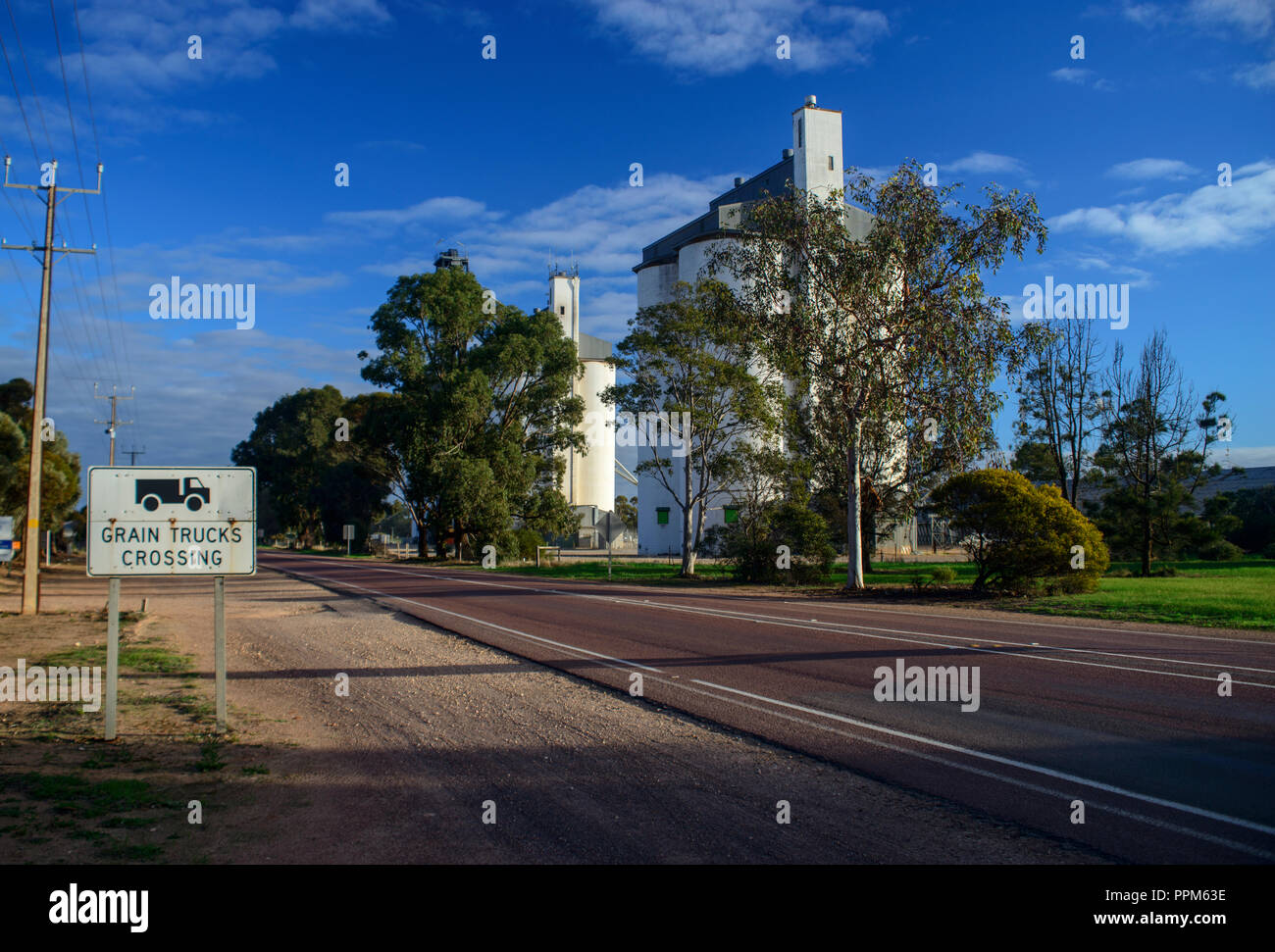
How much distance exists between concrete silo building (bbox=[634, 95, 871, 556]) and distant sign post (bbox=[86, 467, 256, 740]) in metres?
40.2

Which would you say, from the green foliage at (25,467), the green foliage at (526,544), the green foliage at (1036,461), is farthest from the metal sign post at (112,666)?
the green foliage at (526,544)

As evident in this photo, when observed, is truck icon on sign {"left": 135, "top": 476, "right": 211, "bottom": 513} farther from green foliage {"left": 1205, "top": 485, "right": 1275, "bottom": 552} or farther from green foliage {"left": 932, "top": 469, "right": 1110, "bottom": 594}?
green foliage {"left": 1205, "top": 485, "right": 1275, "bottom": 552}

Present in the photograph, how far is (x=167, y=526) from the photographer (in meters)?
7.59

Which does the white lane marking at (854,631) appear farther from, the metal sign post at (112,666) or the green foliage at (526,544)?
the green foliage at (526,544)

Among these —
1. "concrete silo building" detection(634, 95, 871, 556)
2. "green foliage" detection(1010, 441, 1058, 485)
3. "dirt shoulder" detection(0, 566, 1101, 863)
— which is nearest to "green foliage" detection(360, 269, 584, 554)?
"concrete silo building" detection(634, 95, 871, 556)

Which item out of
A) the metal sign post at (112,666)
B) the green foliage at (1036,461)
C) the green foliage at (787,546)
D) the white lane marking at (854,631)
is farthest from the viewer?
the green foliage at (1036,461)

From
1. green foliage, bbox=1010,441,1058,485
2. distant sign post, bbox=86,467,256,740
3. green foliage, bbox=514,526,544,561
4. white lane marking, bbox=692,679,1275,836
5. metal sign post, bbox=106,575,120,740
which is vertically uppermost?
green foliage, bbox=1010,441,1058,485

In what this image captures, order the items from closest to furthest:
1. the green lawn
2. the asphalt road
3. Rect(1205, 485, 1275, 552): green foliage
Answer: the asphalt road < the green lawn < Rect(1205, 485, 1275, 552): green foliage

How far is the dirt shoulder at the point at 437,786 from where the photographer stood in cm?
489

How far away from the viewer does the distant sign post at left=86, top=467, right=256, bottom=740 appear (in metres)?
7.41

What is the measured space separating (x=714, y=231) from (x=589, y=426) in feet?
78.8

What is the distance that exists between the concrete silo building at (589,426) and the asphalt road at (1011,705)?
2433 inches

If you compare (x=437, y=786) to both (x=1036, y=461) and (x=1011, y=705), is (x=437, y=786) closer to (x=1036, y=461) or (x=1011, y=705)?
(x=1011, y=705)
